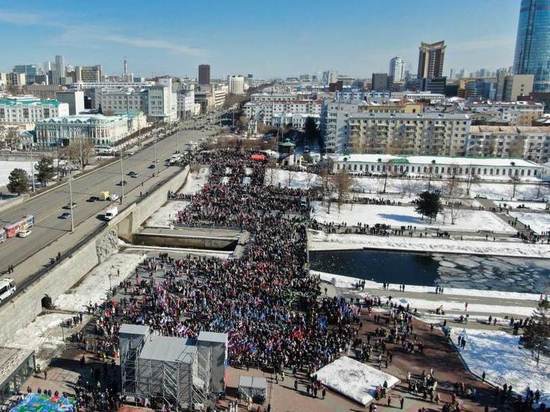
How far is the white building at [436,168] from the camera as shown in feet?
194

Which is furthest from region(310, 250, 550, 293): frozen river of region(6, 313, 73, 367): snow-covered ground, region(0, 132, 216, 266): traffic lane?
region(0, 132, 216, 266): traffic lane

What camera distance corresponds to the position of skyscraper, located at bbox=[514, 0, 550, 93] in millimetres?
168000

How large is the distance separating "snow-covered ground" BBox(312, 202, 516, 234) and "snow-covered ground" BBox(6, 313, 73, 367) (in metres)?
24.0

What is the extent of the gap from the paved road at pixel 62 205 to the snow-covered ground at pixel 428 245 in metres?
16.2

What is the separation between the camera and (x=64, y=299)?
79.9 ft

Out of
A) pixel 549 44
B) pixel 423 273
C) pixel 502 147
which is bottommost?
pixel 423 273

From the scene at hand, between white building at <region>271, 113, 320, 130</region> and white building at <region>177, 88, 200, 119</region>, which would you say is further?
white building at <region>177, 88, 200, 119</region>

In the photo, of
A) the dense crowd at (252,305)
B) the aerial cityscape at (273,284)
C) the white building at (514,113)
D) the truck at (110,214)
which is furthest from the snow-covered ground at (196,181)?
the white building at (514,113)

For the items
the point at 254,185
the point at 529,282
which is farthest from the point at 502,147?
the point at 529,282

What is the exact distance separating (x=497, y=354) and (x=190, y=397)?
42.9 feet

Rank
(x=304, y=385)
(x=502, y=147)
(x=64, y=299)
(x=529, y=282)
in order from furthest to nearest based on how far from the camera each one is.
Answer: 1. (x=502, y=147)
2. (x=529, y=282)
3. (x=64, y=299)
4. (x=304, y=385)

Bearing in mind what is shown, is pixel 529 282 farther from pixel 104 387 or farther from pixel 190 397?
pixel 104 387

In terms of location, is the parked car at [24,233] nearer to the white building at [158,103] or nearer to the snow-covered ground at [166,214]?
the snow-covered ground at [166,214]

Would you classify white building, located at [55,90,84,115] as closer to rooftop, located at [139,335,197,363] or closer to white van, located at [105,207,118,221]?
white van, located at [105,207,118,221]
